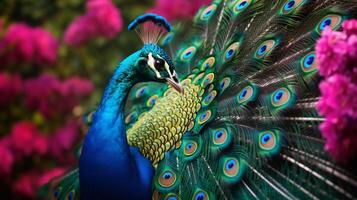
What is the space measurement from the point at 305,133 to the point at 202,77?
61 cm

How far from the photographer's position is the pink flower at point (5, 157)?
3.18 meters

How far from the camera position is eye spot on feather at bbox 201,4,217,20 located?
2.65 metres

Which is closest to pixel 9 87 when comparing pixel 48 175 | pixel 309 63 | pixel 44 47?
pixel 44 47

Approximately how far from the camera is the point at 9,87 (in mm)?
3355

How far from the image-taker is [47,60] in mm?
3492

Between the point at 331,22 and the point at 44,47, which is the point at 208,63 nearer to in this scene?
the point at 331,22

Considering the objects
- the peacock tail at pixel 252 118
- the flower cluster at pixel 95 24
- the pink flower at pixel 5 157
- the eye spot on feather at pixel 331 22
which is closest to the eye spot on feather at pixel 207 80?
the peacock tail at pixel 252 118

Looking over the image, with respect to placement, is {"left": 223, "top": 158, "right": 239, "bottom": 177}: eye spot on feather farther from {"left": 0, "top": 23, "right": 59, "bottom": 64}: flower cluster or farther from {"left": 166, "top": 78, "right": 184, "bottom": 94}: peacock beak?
{"left": 0, "top": 23, "right": 59, "bottom": 64}: flower cluster

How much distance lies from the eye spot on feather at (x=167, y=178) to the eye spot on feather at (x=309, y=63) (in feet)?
1.98

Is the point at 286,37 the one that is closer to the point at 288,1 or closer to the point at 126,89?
the point at 288,1

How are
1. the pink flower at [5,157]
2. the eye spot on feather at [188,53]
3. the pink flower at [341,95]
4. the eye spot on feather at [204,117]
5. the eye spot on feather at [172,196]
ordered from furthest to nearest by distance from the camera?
the pink flower at [5,157] → the eye spot on feather at [188,53] → the eye spot on feather at [204,117] → the eye spot on feather at [172,196] → the pink flower at [341,95]

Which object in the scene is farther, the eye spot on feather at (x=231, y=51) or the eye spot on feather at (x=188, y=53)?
the eye spot on feather at (x=188, y=53)

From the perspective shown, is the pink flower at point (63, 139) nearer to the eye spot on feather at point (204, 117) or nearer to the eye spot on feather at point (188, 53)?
the eye spot on feather at point (188, 53)

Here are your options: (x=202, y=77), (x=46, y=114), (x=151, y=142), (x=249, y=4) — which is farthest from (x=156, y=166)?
(x=46, y=114)
